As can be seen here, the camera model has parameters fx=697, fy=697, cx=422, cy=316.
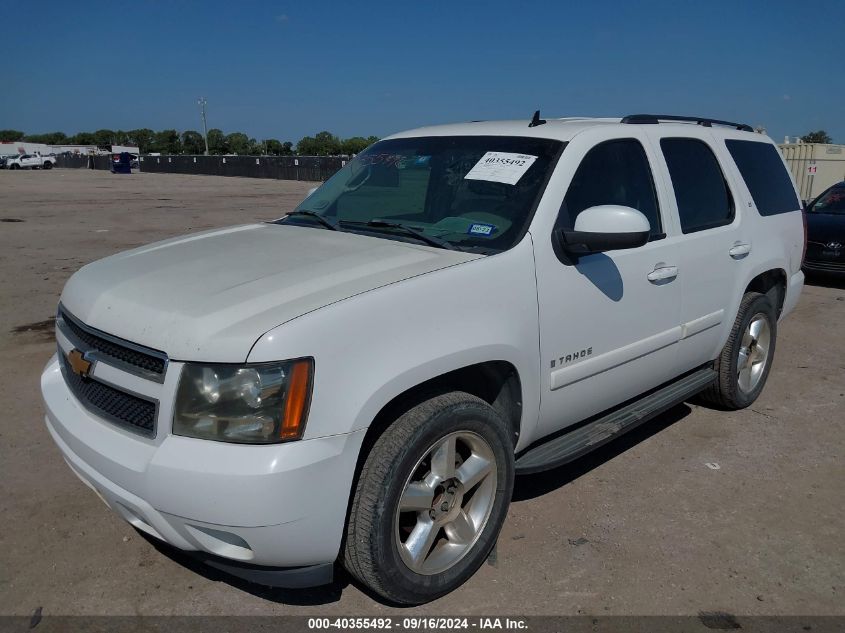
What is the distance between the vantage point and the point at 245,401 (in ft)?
7.31

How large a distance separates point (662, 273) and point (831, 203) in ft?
27.7

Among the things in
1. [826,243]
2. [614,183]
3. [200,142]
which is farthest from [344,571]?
[200,142]

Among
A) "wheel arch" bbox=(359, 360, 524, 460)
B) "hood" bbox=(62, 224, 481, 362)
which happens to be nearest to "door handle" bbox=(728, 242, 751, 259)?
"wheel arch" bbox=(359, 360, 524, 460)

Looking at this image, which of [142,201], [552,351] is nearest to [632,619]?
[552,351]

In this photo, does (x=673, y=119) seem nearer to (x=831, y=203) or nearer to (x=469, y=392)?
(x=469, y=392)

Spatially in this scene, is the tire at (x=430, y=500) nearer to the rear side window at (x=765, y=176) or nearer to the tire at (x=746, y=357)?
the tire at (x=746, y=357)

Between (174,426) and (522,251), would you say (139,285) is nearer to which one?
(174,426)

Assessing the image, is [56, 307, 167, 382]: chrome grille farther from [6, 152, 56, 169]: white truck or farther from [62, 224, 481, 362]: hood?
[6, 152, 56, 169]: white truck

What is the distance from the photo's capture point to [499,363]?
2.88 metres

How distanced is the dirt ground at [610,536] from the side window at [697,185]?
4.56 ft

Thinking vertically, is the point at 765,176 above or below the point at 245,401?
above

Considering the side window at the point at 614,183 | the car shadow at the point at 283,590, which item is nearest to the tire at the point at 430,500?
the car shadow at the point at 283,590

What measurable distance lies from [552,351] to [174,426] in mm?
1595

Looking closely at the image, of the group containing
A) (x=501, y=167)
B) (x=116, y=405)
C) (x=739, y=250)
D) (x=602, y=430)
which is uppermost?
(x=501, y=167)
